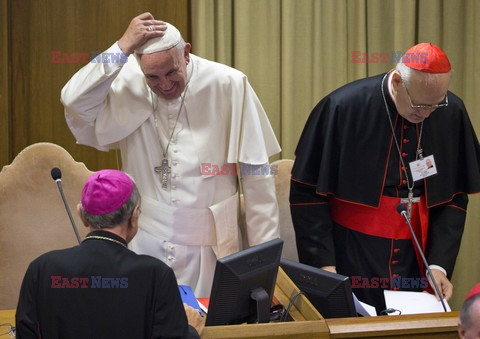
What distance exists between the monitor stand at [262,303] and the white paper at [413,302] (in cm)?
64

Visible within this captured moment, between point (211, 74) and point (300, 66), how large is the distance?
163 centimetres

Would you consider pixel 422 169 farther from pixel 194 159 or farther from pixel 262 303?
pixel 262 303

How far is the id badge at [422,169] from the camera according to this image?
3.87 meters

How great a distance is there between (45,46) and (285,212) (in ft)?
5.78

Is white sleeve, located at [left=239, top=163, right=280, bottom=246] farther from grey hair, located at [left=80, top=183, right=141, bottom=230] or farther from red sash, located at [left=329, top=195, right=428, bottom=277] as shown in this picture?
grey hair, located at [left=80, top=183, right=141, bottom=230]

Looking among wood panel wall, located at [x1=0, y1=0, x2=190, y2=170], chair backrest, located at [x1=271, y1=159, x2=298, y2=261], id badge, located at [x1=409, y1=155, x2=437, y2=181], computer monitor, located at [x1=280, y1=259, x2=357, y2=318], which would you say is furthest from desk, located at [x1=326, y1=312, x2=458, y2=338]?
wood panel wall, located at [x1=0, y1=0, x2=190, y2=170]

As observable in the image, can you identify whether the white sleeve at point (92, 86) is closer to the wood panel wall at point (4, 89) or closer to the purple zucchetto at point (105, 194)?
the purple zucchetto at point (105, 194)

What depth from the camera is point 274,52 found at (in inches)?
212

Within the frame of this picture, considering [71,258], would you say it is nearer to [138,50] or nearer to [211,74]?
[138,50]

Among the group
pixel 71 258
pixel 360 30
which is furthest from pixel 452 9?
pixel 71 258

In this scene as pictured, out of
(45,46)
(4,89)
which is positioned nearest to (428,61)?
(45,46)

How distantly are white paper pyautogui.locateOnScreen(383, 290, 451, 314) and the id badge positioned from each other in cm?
56

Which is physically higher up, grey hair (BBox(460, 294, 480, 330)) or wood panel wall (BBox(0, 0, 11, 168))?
wood panel wall (BBox(0, 0, 11, 168))

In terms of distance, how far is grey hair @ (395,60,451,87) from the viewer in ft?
11.8
